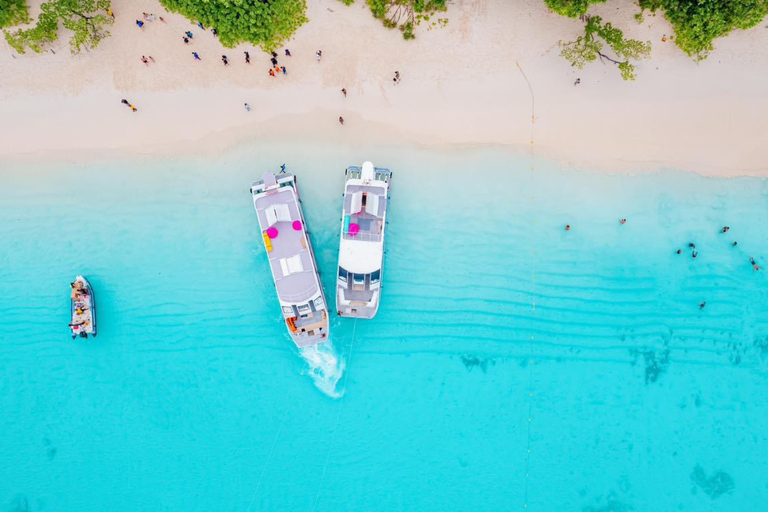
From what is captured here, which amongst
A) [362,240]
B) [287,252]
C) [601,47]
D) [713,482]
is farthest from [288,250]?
[713,482]

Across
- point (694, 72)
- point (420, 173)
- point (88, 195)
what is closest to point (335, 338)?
point (420, 173)

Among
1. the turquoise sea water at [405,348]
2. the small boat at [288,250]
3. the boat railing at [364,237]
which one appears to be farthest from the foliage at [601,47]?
the small boat at [288,250]

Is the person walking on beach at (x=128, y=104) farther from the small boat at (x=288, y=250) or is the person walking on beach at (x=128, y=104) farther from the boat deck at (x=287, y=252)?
the boat deck at (x=287, y=252)

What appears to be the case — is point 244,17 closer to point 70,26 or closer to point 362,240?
point 70,26

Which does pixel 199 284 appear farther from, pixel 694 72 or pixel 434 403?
pixel 694 72

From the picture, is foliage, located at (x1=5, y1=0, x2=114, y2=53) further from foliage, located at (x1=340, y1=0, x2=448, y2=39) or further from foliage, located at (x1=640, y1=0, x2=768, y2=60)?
foliage, located at (x1=640, y1=0, x2=768, y2=60)
